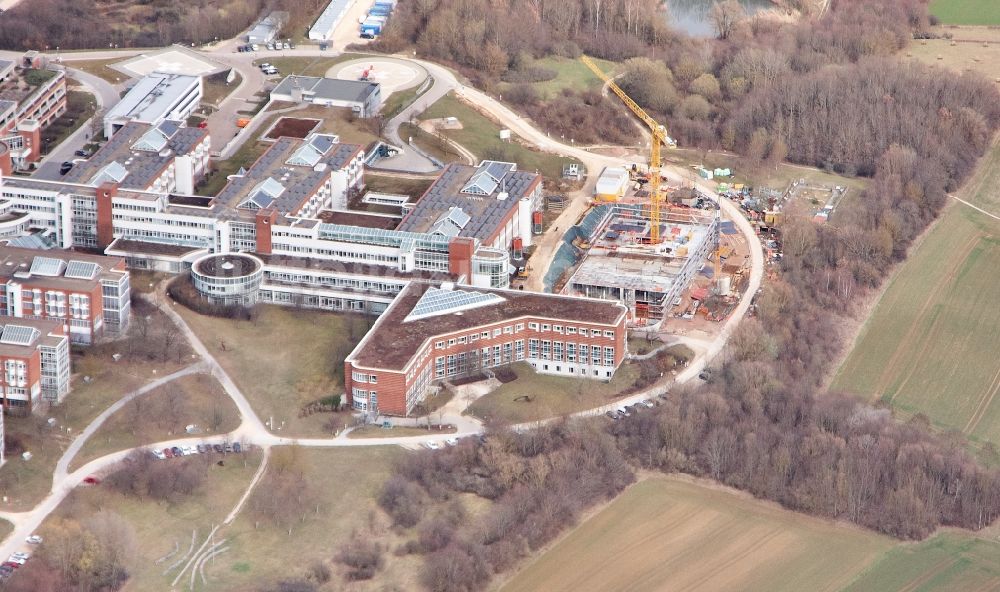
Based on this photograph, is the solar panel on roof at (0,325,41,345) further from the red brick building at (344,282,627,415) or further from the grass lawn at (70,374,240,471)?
the red brick building at (344,282,627,415)

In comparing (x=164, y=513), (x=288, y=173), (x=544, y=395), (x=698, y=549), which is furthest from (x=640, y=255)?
(x=164, y=513)

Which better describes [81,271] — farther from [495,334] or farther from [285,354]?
[495,334]

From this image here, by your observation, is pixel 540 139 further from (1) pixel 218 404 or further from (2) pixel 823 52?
(1) pixel 218 404

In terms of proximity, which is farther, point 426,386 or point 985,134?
point 985,134

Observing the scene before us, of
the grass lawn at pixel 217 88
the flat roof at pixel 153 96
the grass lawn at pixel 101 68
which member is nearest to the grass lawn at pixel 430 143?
the grass lawn at pixel 217 88

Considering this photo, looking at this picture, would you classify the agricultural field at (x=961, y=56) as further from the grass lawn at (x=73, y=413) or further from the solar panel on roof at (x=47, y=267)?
the solar panel on roof at (x=47, y=267)

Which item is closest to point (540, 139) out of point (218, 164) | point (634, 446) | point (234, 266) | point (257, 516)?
point (218, 164)
